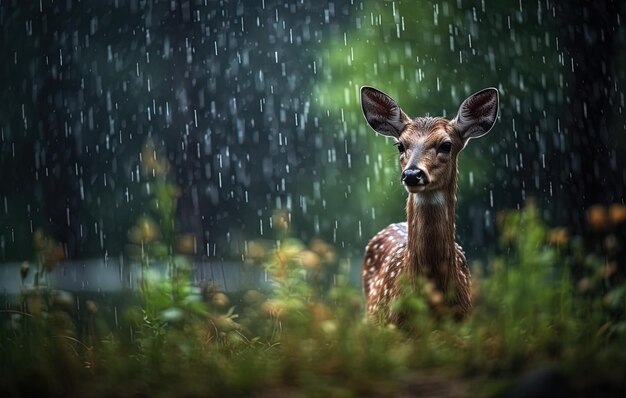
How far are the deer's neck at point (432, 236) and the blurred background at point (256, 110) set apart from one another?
6198mm

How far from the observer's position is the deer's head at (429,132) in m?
6.17

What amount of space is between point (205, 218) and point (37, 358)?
14.8 metres

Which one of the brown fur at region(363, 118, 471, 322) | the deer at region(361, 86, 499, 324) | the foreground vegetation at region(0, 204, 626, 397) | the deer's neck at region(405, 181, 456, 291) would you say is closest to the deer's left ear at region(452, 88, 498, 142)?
the deer at region(361, 86, 499, 324)

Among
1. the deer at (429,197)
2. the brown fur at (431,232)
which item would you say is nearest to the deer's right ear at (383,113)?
the deer at (429,197)

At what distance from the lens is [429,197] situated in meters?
6.27

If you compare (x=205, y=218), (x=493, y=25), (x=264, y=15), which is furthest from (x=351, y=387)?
(x=264, y=15)

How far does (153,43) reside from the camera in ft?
79.8

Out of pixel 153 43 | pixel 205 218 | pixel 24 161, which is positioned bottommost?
pixel 205 218

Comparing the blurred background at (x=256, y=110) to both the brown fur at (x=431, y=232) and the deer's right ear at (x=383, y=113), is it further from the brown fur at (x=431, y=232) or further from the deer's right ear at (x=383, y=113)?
the brown fur at (x=431, y=232)

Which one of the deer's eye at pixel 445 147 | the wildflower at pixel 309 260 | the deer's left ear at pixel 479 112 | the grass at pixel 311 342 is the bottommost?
the grass at pixel 311 342

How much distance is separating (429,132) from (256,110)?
1852 centimetres

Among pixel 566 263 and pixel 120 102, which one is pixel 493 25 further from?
pixel 120 102

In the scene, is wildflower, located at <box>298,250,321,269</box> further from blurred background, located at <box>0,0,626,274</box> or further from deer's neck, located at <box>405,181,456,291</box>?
blurred background, located at <box>0,0,626,274</box>

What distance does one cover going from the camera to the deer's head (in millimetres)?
6168
